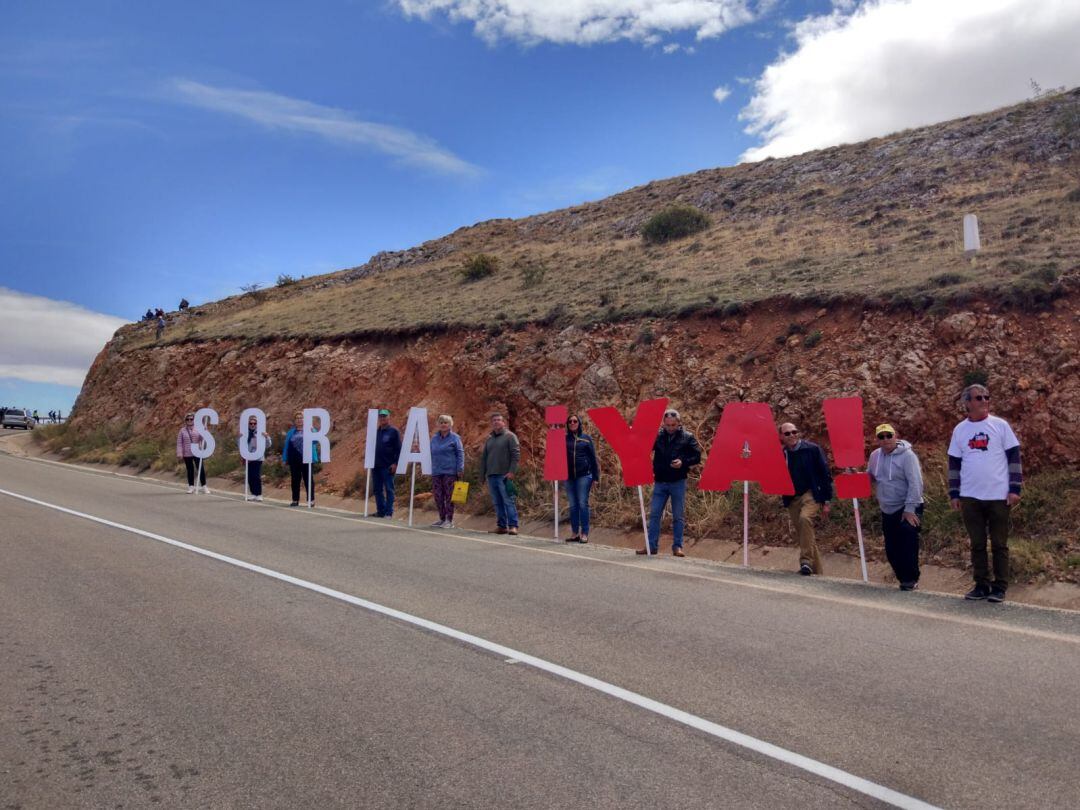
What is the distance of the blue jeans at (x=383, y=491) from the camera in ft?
52.6

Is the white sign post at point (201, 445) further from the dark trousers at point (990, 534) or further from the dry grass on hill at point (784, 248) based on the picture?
the dark trousers at point (990, 534)

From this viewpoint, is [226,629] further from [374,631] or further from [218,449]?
[218,449]

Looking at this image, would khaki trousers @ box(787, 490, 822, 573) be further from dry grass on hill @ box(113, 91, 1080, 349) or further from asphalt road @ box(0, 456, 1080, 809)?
dry grass on hill @ box(113, 91, 1080, 349)

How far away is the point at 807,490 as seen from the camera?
387 inches

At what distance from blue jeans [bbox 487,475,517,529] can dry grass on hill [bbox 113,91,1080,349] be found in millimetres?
5971

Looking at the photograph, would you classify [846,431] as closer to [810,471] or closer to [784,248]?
[810,471]

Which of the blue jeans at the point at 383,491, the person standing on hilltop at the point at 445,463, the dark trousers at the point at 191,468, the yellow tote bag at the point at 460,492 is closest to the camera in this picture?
the yellow tote bag at the point at 460,492

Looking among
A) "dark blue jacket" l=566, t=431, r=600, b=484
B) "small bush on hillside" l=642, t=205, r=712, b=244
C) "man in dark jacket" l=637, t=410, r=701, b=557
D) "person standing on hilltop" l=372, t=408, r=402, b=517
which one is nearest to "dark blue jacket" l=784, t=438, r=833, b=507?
"man in dark jacket" l=637, t=410, r=701, b=557

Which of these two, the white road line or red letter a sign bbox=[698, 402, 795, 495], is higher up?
red letter a sign bbox=[698, 402, 795, 495]

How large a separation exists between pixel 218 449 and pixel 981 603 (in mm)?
23623

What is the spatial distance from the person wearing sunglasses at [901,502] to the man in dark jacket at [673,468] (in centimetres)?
267

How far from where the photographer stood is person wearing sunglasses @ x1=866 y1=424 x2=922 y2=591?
8.48 m

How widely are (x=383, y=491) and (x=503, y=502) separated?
3.65 metres

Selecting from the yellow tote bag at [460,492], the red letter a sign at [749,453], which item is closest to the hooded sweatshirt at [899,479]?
the red letter a sign at [749,453]
